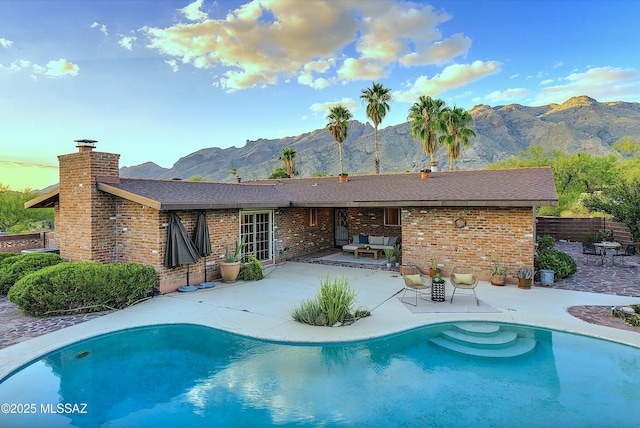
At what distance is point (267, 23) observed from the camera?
1867 cm

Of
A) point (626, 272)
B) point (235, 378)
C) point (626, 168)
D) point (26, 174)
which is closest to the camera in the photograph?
point (235, 378)

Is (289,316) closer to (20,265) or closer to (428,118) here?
(20,265)

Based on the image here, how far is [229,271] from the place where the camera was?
11.2 m

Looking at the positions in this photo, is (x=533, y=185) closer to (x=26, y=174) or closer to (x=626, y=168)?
(x=626, y=168)

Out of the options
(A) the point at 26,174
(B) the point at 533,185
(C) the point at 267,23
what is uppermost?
(C) the point at 267,23

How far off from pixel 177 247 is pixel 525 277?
10186mm

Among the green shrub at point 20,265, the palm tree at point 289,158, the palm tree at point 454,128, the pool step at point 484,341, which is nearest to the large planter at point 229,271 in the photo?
the green shrub at point 20,265

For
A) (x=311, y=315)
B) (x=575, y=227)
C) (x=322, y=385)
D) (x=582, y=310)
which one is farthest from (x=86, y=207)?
(x=575, y=227)

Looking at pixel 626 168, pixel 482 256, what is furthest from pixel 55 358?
pixel 626 168

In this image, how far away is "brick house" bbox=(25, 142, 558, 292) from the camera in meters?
10.1

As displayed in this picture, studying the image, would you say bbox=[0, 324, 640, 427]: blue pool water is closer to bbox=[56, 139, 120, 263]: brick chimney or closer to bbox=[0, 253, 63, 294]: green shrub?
bbox=[56, 139, 120, 263]: brick chimney

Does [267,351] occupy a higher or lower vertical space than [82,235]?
lower

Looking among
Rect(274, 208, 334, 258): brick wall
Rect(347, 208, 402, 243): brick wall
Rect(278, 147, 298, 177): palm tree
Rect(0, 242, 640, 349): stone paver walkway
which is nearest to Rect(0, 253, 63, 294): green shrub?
Rect(0, 242, 640, 349): stone paver walkway

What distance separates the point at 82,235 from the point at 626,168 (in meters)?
44.0
